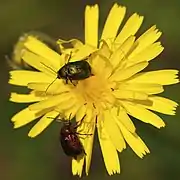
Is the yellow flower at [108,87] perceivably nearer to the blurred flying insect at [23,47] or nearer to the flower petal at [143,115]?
the flower petal at [143,115]

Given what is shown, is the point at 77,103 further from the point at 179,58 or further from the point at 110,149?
the point at 179,58

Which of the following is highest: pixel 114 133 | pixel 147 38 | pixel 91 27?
pixel 91 27

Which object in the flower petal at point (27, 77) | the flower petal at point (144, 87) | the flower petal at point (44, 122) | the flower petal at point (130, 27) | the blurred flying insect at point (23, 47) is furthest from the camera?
the blurred flying insect at point (23, 47)

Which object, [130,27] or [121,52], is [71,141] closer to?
[121,52]

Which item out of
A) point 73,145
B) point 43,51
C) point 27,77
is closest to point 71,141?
point 73,145

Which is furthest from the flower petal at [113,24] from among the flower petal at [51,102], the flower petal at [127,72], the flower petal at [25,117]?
the flower petal at [25,117]

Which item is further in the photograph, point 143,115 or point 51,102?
point 51,102

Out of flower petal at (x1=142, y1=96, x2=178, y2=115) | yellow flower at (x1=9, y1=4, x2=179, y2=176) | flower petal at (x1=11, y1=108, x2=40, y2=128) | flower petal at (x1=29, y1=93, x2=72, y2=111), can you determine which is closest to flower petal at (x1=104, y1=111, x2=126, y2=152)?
yellow flower at (x1=9, y1=4, x2=179, y2=176)

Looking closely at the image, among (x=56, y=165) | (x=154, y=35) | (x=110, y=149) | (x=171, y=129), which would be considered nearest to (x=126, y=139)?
(x=110, y=149)
